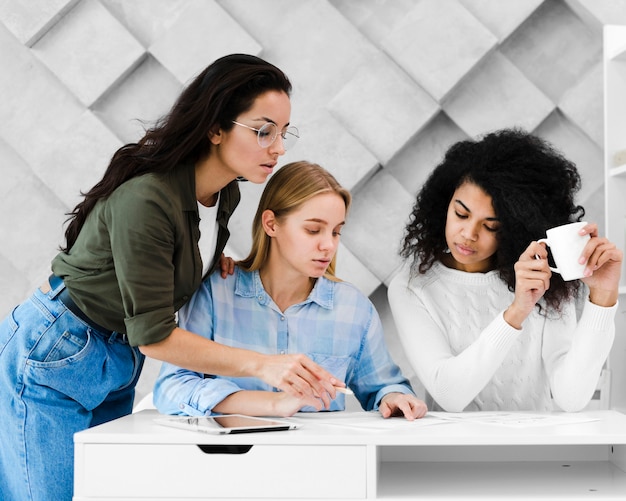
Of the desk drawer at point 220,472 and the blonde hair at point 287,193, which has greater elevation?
the blonde hair at point 287,193

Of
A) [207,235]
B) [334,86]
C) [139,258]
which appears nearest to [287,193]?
[207,235]

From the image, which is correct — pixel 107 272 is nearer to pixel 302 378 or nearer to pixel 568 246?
pixel 302 378

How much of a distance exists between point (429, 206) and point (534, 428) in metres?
0.65

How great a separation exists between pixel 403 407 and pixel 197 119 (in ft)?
1.96

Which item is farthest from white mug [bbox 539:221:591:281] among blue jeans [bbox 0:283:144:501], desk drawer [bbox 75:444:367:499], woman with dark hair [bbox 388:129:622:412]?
blue jeans [bbox 0:283:144:501]

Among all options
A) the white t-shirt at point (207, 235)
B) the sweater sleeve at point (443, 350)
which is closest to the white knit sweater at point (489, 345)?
the sweater sleeve at point (443, 350)

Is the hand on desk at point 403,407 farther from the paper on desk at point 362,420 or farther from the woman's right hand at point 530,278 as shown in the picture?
the woman's right hand at point 530,278

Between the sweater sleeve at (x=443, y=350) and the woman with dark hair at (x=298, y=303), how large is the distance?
6cm

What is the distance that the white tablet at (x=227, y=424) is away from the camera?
3.79 feet

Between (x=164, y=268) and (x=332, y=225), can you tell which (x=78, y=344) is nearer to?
(x=164, y=268)

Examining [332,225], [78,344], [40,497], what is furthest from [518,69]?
[40,497]

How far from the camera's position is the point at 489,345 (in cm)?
146

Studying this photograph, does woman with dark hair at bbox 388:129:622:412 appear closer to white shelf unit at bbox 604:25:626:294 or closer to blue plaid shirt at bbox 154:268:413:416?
blue plaid shirt at bbox 154:268:413:416

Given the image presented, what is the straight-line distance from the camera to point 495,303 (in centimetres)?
167
